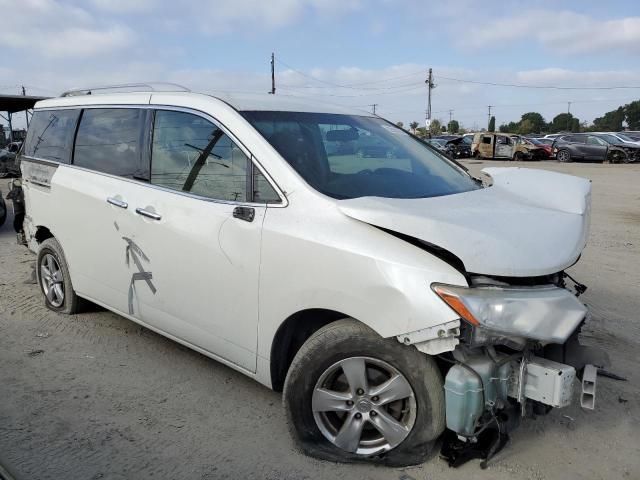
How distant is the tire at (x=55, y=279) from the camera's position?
4.75 meters

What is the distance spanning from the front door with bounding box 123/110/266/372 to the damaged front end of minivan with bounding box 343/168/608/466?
0.77m

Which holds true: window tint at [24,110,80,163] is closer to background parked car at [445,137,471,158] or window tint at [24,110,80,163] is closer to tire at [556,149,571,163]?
tire at [556,149,571,163]

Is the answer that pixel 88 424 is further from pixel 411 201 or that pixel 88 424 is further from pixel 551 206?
pixel 551 206

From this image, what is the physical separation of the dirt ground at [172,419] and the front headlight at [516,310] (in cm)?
88

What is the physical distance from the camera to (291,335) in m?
3.04

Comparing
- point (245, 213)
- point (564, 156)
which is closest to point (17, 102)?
point (245, 213)

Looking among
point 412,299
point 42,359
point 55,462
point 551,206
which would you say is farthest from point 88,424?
point 551,206

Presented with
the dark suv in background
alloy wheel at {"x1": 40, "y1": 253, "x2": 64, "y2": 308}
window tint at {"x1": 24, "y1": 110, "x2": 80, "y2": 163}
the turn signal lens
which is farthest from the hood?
the dark suv in background

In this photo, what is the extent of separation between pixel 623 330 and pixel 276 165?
3.37 metres

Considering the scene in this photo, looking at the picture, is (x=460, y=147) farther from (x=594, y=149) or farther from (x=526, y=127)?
(x=526, y=127)

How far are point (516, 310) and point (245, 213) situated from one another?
1.48 m

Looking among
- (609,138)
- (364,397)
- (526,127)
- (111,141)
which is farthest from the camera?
(526,127)

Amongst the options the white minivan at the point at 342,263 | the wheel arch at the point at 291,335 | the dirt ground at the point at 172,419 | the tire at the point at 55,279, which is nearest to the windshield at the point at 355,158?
the white minivan at the point at 342,263

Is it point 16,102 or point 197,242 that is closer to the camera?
point 197,242
